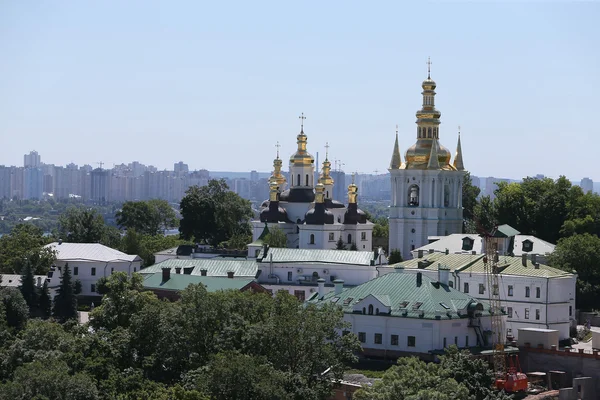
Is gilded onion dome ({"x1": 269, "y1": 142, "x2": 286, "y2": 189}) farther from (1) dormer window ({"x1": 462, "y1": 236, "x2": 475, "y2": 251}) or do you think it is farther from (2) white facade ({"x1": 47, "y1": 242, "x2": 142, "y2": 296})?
(1) dormer window ({"x1": 462, "y1": 236, "x2": 475, "y2": 251})

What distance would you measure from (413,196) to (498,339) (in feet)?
113

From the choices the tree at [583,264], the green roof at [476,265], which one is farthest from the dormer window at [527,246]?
the green roof at [476,265]

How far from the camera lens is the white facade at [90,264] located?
9738 centimetres

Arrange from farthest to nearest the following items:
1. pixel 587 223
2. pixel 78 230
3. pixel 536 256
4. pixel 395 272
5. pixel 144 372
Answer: pixel 78 230 → pixel 587 223 → pixel 536 256 → pixel 395 272 → pixel 144 372

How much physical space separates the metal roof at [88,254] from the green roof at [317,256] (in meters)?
→ 12.0

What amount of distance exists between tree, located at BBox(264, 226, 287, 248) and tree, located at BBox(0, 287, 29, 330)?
844 inches

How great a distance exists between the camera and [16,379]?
59.5 meters

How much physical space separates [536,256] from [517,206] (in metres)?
21.9

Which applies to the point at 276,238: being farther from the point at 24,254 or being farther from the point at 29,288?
the point at 29,288

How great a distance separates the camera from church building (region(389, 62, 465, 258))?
103188 millimetres

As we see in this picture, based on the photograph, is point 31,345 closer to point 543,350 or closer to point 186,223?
point 543,350

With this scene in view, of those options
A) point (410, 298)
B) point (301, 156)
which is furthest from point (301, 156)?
point (410, 298)

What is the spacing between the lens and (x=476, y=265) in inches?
3211

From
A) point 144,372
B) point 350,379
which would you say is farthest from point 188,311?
point 350,379
